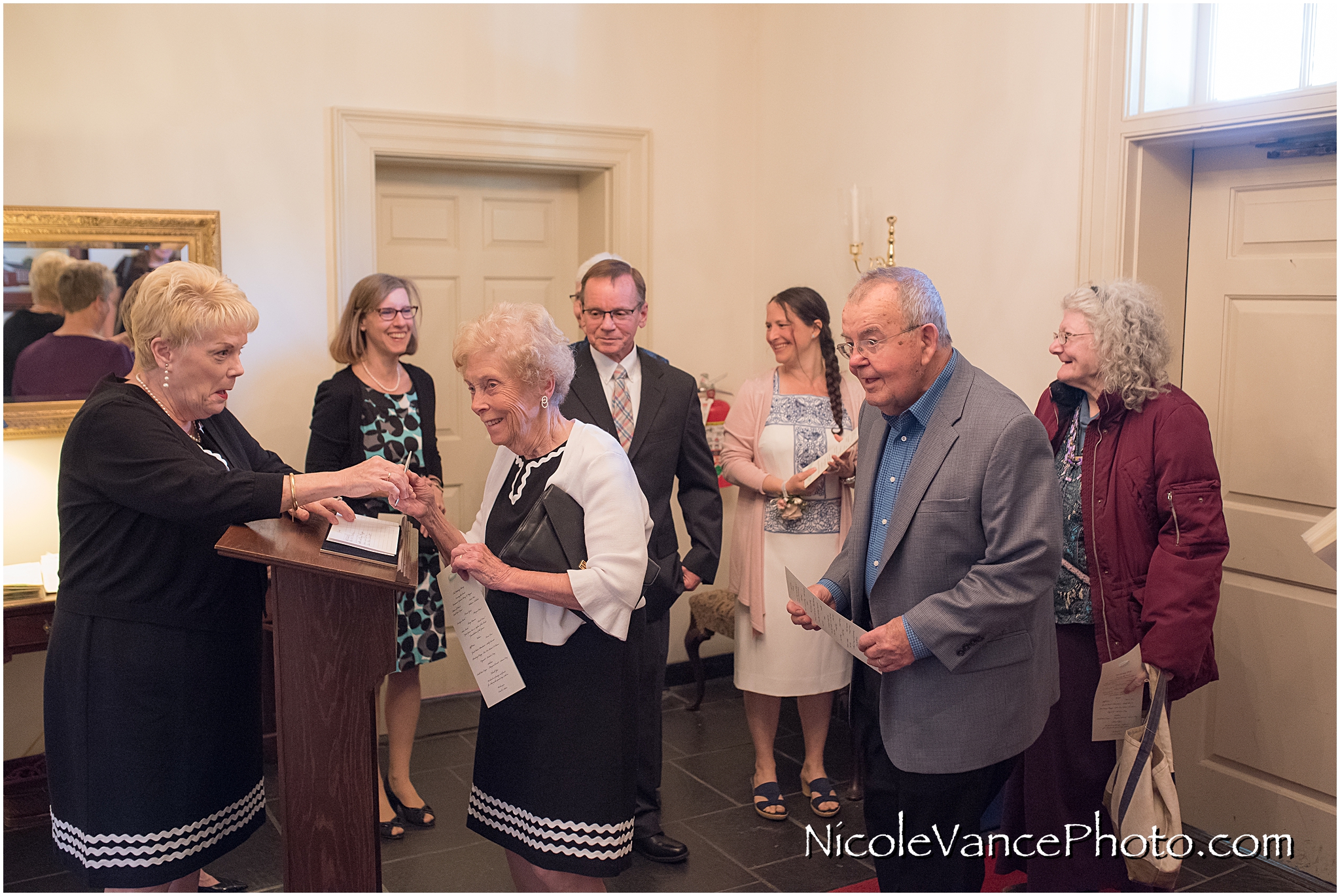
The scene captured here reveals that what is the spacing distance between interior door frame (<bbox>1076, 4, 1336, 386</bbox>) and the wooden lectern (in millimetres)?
2540

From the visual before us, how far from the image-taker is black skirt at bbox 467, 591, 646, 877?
216 cm

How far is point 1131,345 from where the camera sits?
2.79m

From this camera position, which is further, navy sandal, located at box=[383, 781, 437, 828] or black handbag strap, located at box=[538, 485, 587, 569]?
navy sandal, located at box=[383, 781, 437, 828]

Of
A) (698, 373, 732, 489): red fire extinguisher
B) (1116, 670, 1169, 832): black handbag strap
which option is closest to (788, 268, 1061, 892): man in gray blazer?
(1116, 670, 1169, 832): black handbag strap

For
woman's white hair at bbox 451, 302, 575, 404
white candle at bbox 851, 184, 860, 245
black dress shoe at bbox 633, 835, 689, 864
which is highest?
white candle at bbox 851, 184, 860, 245

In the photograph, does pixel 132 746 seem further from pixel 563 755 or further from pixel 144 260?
pixel 144 260

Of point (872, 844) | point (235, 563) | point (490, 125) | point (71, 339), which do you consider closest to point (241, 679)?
point (235, 563)

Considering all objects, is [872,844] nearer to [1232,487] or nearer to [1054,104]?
[1232,487]

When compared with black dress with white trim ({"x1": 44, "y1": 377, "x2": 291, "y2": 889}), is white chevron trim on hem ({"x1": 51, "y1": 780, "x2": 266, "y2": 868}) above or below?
below

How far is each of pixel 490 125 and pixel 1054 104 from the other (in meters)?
2.25

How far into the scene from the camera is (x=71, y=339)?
375cm

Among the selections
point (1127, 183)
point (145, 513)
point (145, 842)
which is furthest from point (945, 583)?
point (1127, 183)

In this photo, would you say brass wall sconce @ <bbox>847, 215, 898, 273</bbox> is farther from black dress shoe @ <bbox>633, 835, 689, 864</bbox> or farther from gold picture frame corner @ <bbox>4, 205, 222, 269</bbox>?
→ gold picture frame corner @ <bbox>4, 205, 222, 269</bbox>

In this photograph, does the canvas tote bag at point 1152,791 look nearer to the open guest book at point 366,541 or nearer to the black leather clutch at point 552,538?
the black leather clutch at point 552,538
